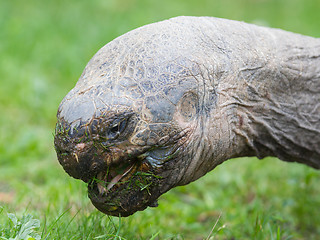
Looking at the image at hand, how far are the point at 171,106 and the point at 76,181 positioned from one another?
4.87 ft

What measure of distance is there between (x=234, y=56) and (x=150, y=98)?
62 centimetres

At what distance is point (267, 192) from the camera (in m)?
4.48

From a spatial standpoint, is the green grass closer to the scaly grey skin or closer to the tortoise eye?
the scaly grey skin

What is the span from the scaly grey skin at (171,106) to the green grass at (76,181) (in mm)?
396

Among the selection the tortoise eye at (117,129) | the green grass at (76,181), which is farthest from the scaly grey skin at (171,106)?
the green grass at (76,181)

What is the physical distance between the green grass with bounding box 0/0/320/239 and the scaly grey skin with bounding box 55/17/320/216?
0.40 m

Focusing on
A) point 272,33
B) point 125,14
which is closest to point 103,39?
point 125,14

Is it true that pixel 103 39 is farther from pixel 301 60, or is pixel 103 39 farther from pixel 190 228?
pixel 301 60

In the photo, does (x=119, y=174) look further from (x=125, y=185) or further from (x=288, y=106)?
(x=288, y=106)

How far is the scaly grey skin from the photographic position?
2205 millimetres

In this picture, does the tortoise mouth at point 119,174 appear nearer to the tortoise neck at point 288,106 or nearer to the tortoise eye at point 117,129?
the tortoise eye at point 117,129

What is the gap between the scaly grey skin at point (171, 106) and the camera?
2205mm

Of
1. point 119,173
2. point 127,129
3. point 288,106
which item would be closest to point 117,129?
point 127,129

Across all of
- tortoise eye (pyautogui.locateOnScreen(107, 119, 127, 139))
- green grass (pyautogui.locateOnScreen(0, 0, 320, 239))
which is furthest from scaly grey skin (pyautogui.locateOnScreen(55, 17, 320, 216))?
green grass (pyautogui.locateOnScreen(0, 0, 320, 239))
